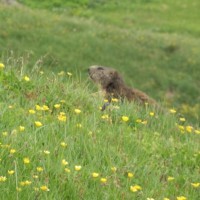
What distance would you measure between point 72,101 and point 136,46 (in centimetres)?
1391

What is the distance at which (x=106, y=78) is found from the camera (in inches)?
374

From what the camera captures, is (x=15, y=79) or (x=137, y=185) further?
(x=15, y=79)

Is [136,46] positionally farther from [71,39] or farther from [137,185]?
[137,185]

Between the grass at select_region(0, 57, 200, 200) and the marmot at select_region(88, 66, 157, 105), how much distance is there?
176 centimetres

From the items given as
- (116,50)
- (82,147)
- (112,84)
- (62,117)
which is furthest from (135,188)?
(116,50)

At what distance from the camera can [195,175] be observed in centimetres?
595

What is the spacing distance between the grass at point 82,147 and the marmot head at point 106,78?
1758mm

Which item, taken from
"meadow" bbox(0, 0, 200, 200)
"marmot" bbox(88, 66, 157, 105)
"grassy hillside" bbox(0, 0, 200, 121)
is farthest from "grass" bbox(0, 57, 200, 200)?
"grassy hillside" bbox(0, 0, 200, 121)

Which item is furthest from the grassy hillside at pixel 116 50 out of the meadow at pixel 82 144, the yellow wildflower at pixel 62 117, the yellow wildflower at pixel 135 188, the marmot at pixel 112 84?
the yellow wildflower at pixel 135 188

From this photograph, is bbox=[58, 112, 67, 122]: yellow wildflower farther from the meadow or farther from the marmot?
the marmot

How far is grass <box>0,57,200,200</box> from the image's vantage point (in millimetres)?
4953

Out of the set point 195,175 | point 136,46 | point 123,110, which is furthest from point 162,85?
point 195,175

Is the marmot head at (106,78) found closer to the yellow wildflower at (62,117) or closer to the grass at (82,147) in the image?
the grass at (82,147)

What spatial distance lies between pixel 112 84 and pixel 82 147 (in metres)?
3.96
